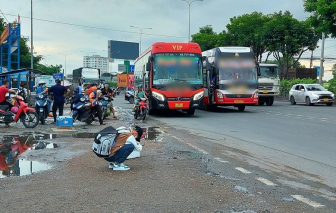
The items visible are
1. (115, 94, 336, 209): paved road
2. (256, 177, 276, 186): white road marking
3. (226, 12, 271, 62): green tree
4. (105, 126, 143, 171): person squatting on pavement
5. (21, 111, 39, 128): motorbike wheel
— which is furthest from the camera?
(226, 12, 271, 62): green tree

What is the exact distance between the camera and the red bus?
18.7 meters

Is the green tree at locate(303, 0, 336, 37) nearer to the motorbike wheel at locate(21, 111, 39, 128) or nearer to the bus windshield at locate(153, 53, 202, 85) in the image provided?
the bus windshield at locate(153, 53, 202, 85)

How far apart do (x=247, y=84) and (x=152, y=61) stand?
18.1 feet

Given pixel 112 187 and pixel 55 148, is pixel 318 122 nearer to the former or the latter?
pixel 55 148

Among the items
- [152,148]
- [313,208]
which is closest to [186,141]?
[152,148]

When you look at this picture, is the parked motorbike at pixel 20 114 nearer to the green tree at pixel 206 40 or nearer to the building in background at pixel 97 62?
the green tree at pixel 206 40

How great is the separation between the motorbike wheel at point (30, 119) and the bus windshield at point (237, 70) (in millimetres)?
10677

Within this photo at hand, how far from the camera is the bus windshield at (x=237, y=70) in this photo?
21719mm

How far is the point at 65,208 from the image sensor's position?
502cm

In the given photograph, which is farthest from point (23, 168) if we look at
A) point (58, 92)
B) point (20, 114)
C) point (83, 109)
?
point (58, 92)

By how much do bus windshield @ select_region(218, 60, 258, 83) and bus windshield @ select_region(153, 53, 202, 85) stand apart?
109 inches

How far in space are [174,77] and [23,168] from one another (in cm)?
1201

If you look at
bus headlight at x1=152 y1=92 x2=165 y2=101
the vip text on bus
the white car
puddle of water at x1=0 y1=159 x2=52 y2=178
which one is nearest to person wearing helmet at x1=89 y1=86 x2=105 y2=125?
bus headlight at x1=152 y1=92 x2=165 y2=101

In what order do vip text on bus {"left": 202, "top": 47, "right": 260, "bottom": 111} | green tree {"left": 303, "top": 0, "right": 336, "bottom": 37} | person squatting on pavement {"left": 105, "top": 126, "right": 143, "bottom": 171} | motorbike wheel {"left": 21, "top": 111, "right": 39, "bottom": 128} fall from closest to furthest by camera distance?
person squatting on pavement {"left": 105, "top": 126, "right": 143, "bottom": 171} → motorbike wheel {"left": 21, "top": 111, "right": 39, "bottom": 128} → vip text on bus {"left": 202, "top": 47, "right": 260, "bottom": 111} → green tree {"left": 303, "top": 0, "right": 336, "bottom": 37}
